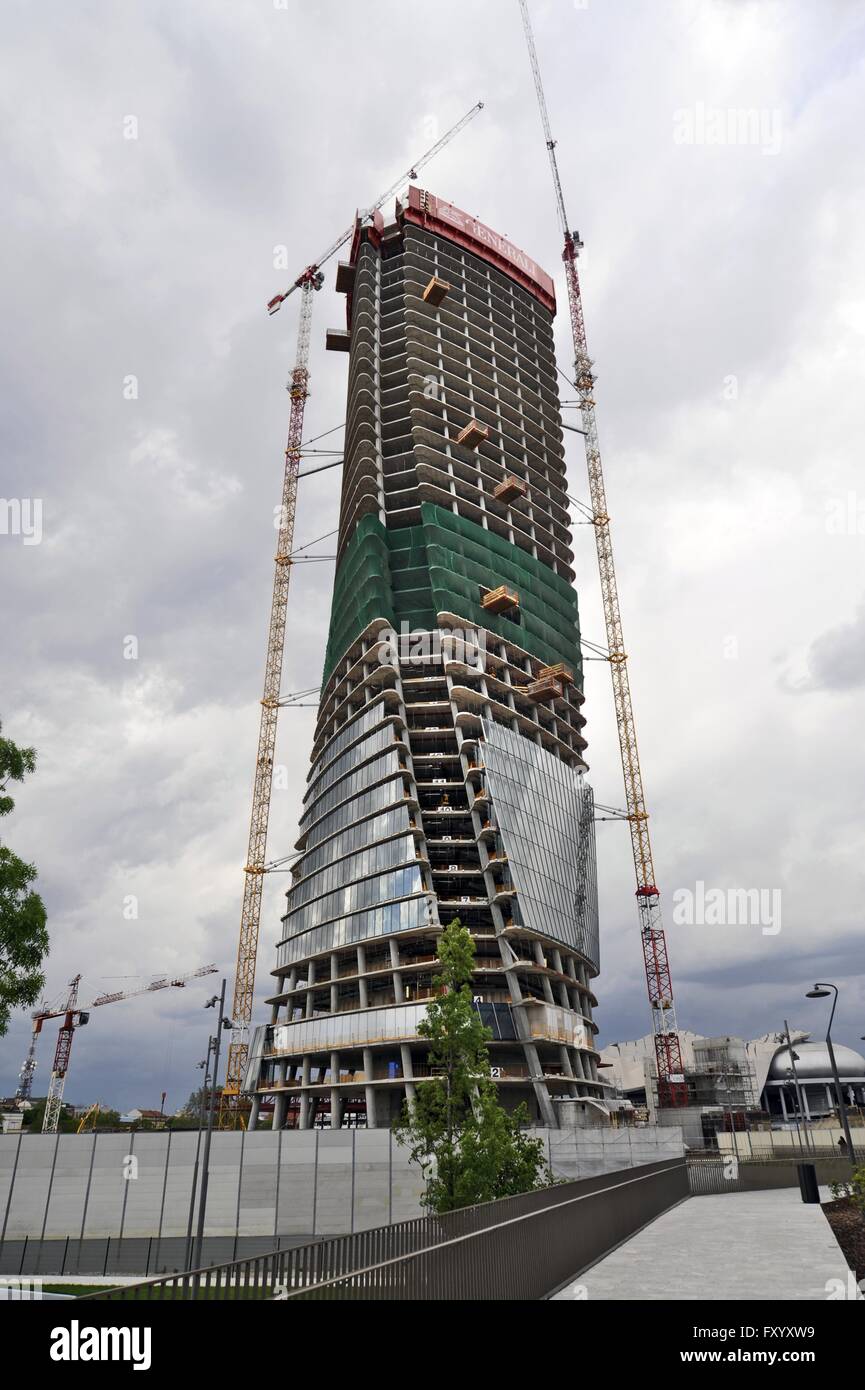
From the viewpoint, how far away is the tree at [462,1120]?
2550 centimetres

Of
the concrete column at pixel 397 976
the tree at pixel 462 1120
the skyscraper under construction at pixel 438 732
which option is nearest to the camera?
the tree at pixel 462 1120

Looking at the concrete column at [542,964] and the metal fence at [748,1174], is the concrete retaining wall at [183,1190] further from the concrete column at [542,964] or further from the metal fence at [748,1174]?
the concrete column at [542,964]

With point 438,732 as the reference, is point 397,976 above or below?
below

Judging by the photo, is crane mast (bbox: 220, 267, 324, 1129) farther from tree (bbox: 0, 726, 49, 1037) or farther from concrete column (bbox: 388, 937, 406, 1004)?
tree (bbox: 0, 726, 49, 1037)

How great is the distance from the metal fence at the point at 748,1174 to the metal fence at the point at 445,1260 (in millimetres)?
32342

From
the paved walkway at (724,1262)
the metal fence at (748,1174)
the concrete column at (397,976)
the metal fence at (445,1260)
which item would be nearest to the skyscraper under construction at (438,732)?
the concrete column at (397,976)

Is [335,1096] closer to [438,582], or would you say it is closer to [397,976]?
[397,976]

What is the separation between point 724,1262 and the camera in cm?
2028

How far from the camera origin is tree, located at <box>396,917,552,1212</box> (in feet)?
83.7

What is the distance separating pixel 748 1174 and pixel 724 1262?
40.1 m

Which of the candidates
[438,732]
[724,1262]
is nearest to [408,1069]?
[438,732]

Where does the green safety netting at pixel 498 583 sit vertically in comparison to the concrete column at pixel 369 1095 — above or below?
above
